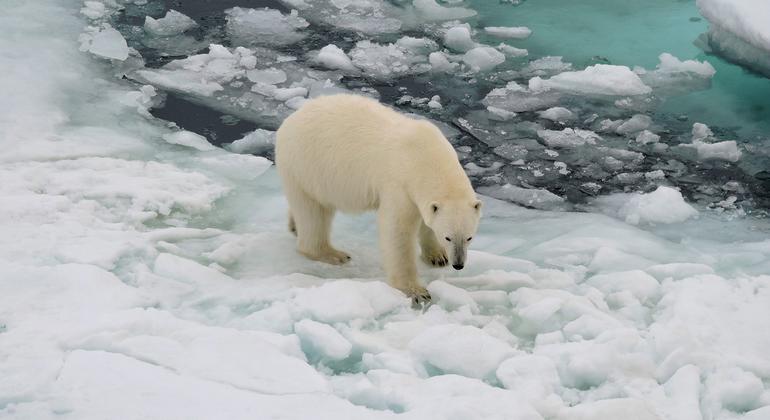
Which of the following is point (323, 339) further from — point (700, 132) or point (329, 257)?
point (700, 132)

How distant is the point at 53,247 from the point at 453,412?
229 centimetres

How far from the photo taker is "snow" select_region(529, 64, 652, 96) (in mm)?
7562

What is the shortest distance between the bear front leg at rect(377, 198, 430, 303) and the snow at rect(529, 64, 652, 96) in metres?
3.81

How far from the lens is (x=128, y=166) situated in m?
5.58

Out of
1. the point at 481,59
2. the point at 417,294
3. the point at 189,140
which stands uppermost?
the point at 481,59

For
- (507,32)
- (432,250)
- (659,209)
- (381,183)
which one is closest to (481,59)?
(507,32)

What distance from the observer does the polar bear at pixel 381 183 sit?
394cm

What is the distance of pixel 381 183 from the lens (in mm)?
4238

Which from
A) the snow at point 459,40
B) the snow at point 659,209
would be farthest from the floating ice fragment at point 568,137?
the snow at point 459,40

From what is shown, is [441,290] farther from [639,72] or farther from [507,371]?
[639,72]

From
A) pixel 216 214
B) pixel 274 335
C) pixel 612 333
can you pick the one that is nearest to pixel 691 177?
pixel 612 333

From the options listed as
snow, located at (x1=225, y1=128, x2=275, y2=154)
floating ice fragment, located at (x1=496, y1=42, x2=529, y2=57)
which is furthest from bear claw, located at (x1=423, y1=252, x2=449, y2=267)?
floating ice fragment, located at (x1=496, y1=42, x2=529, y2=57)

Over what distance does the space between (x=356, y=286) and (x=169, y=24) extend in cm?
592

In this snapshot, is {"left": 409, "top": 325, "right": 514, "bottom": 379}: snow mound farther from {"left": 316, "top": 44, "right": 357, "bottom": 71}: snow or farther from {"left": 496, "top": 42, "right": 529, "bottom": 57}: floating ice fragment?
{"left": 496, "top": 42, "right": 529, "bottom": 57}: floating ice fragment
